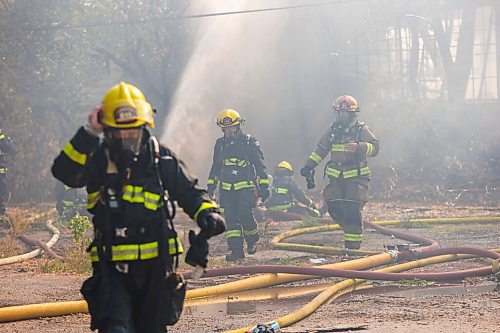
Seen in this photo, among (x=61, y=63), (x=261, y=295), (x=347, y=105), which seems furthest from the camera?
(x=61, y=63)

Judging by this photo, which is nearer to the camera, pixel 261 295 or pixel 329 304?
pixel 329 304

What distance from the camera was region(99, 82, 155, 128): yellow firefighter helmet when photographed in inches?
188

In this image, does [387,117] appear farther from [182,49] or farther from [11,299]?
[11,299]

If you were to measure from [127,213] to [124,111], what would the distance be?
480 mm

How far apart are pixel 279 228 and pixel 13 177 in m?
8.65

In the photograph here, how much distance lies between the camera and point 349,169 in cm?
1164

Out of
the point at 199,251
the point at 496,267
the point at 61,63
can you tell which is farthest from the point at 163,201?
the point at 61,63

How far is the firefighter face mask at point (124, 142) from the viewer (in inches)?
189

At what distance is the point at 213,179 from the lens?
11.4 m

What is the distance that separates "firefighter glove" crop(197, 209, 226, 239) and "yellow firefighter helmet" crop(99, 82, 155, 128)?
0.52 meters

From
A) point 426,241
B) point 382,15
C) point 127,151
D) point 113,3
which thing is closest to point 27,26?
point 113,3

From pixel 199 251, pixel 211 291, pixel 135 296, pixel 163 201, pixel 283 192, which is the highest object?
pixel 163 201

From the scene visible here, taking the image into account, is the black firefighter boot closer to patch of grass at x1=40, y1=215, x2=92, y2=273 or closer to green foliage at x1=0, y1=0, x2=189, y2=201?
patch of grass at x1=40, y1=215, x2=92, y2=273

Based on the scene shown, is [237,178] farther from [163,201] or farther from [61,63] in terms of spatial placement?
[61,63]
